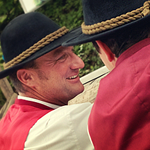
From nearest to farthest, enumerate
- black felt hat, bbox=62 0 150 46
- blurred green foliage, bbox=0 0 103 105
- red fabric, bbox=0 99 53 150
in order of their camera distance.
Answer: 1. black felt hat, bbox=62 0 150 46
2. red fabric, bbox=0 99 53 150
3. blurred green foliage, bbox=0 0 103 105

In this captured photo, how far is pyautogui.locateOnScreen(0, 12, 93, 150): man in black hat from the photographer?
128cm

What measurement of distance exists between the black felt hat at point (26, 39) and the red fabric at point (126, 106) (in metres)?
0.89

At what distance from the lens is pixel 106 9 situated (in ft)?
3.52

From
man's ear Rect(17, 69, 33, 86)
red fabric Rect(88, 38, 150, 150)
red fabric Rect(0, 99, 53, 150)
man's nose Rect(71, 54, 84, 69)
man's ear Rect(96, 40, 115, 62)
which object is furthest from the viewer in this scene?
man's nose Rect(71, 54, 84, 69)

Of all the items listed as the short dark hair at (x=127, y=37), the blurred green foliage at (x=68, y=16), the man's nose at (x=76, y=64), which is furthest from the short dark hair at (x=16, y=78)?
the blurred green foliage at (x=68, y=16)

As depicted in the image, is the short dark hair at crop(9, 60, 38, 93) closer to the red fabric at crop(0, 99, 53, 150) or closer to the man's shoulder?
the red fabric at crop(0, 99, 53, 150)

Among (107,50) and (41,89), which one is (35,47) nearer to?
(41,89)

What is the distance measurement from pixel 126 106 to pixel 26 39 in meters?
1.25

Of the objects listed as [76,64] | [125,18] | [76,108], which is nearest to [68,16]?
[76,64]

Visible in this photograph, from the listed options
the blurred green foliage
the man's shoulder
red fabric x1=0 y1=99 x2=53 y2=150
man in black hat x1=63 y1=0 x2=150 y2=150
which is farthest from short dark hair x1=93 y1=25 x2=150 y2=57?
the blurred green foliage

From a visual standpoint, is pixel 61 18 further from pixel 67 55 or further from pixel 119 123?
pixel 119 123

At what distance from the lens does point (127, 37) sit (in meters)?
1.05

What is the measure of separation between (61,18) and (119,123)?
5758 mm

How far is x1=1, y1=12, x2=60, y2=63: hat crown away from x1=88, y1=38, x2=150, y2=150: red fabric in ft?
3.36
